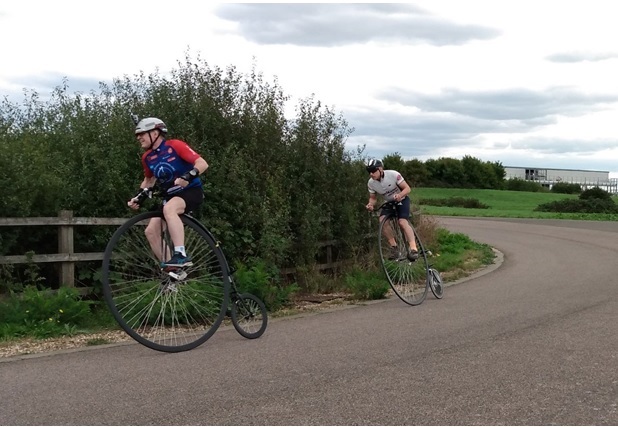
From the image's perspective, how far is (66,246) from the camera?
9820 millimetres

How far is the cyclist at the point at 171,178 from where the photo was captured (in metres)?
7.39

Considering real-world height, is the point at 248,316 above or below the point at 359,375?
above

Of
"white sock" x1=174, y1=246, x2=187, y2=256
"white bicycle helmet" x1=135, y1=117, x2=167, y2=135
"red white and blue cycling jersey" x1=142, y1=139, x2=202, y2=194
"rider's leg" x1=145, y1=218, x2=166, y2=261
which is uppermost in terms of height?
"white bicycle helmet" x1=135, y1=117, x2=167, y2=135

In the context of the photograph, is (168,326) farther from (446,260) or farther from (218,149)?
(446,260)

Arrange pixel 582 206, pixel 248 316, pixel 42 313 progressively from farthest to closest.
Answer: pixel 582 206 < pixel 42 313 < pixel 248 316

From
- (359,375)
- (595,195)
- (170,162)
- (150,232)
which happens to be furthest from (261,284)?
(595,195)

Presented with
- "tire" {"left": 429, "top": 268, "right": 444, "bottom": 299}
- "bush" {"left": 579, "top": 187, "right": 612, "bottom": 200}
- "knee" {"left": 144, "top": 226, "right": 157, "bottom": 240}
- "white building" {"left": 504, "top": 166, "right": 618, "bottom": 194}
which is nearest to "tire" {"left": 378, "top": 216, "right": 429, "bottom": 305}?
"tire" {"left": 429, "top": 268, "right": 444, "bottom": 299}

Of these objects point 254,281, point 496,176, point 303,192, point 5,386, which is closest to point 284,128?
point 303,192

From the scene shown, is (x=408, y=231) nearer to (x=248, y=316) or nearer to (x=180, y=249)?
(x=248, y=316)

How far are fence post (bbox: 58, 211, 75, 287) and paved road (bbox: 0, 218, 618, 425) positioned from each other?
2.22 metres

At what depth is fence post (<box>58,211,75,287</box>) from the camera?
980 centimetres

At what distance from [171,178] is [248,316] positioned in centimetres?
180

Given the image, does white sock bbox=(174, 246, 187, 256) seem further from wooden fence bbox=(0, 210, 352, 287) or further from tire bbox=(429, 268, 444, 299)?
tire bbox=(429, 268, 444, 299)

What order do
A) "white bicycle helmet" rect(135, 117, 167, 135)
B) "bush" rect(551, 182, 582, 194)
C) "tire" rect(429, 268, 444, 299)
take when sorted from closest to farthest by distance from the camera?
"white bicycle helmet" rect(135, 117, 167, 135), "tire" rect(429, 268, 444, 299), "bush" rect(551, 182, 582, 194)
